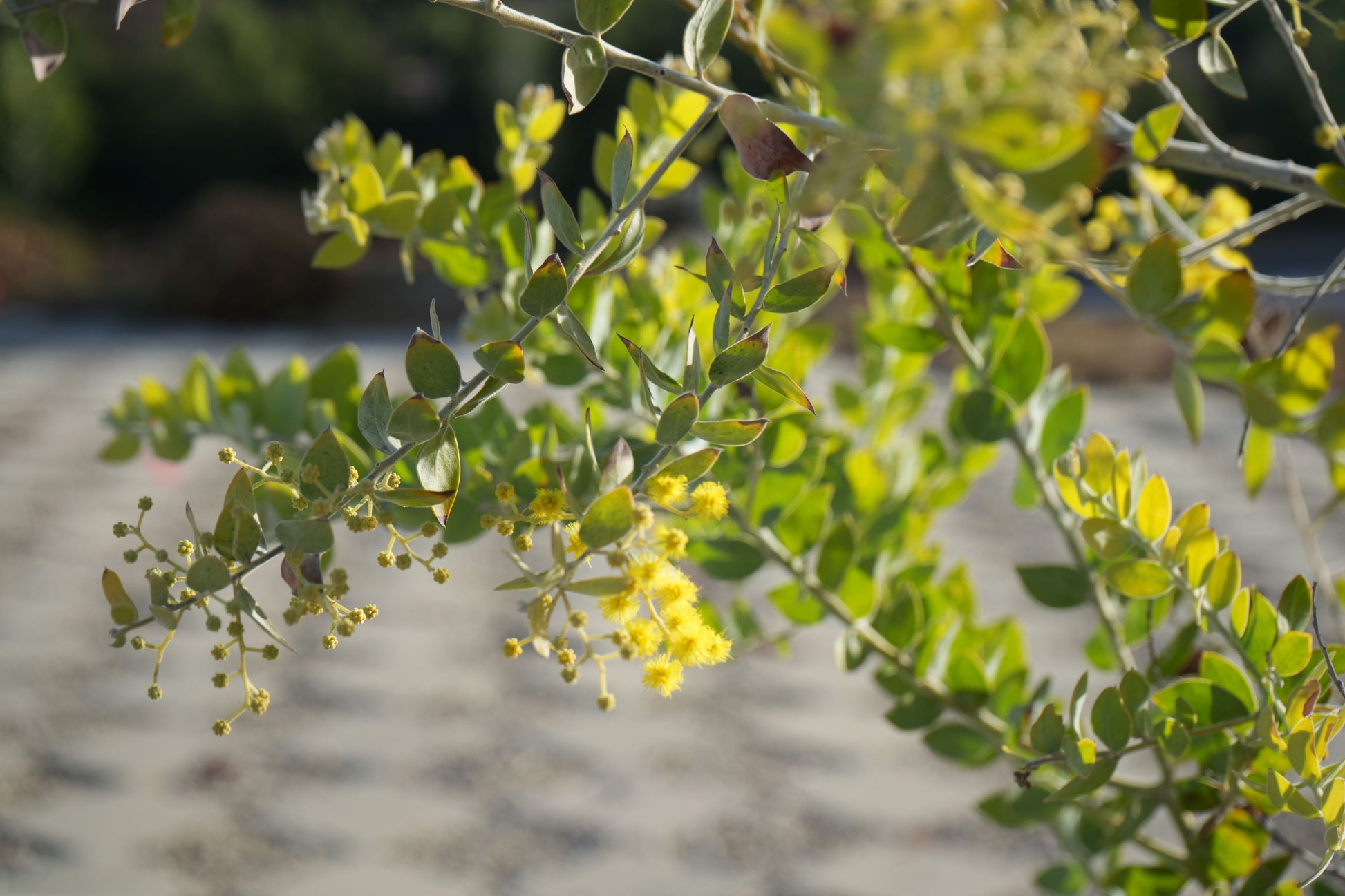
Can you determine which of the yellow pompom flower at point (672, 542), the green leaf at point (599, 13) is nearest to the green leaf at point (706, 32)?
the green leaf at point (599, 13)

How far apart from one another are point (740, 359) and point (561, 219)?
0.21 feet

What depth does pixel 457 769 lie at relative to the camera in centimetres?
163

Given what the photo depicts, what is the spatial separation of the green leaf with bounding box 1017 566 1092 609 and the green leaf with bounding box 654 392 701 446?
0.89 ft

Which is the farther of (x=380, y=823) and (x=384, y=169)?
(x=380, y=823)

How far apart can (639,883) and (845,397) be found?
88 cm

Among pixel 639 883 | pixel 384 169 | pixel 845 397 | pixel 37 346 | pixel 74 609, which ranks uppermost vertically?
pixel 37 346

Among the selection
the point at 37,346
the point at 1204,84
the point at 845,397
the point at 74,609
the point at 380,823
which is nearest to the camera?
the point at 845,397

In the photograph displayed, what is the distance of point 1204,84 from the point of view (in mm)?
6000

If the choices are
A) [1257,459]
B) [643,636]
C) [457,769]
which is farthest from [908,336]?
[457,769]

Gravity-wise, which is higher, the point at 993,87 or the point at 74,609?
the point at 74,609

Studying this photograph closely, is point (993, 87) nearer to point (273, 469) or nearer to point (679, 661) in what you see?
point (679, 661)

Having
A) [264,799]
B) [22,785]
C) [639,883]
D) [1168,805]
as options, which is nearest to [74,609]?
[22,785]

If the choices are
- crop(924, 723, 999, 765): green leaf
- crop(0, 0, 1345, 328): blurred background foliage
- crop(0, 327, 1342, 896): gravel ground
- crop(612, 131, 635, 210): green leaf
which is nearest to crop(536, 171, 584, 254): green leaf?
crop(612, 131, 635, 210): green leaf

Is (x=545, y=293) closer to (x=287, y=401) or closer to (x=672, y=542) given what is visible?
(x=672, y=542)
